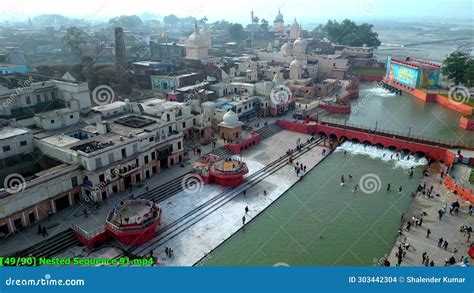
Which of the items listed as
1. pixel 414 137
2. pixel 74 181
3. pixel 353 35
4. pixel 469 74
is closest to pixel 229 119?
pixel 74 181

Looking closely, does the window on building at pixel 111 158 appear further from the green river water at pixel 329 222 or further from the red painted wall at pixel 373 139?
the red painted wall at pixel 373 139

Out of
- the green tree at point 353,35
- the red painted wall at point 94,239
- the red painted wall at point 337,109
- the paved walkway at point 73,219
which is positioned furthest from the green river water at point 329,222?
the green tree at point 353,35

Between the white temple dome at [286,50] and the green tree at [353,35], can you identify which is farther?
the green tree at [353,35]

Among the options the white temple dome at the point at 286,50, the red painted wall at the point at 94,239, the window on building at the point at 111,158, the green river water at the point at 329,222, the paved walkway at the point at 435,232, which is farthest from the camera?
the white temple dome at the point at 286,50

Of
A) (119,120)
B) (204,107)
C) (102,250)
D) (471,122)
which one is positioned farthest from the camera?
(471,122)

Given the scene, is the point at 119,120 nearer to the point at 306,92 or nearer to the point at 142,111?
the point at 142,111

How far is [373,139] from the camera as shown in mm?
42156

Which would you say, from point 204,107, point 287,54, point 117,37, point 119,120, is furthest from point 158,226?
point 287,54

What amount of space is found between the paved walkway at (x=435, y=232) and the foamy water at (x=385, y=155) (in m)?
5.90

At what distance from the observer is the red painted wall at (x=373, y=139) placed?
37688mm

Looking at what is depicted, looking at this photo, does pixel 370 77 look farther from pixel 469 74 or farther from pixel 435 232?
pixel 435 232

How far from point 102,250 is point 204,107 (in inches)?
887

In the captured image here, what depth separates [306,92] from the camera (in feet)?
200

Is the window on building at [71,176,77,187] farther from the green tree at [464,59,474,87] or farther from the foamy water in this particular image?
the green tree at [464,59,474,87]
